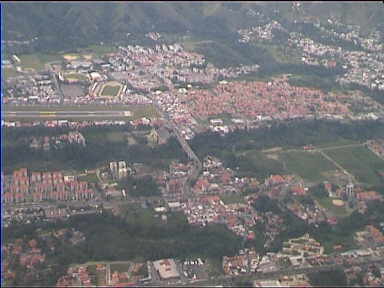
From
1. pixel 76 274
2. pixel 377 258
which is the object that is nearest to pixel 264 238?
pixel 377 258

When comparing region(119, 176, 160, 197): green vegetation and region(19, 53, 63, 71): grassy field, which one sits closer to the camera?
region(119, 176, 160, 197): green vegetation

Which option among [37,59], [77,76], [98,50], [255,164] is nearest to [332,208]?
[255,164]

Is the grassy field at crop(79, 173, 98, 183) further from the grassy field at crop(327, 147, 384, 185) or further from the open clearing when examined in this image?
the open clearing

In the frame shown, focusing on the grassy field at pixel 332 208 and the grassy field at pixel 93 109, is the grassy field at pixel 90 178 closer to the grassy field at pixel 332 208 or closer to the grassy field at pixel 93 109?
the grassy field at pixel 93 109

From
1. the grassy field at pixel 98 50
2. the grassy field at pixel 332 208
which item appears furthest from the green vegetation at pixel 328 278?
the grassy field at pixel 98 50

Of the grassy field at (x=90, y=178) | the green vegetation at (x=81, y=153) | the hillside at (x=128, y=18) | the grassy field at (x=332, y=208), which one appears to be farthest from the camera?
the hillside at (x=128, y=18)

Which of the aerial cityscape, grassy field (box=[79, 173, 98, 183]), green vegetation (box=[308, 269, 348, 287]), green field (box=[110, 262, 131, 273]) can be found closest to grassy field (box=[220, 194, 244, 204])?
the aerial cityscape

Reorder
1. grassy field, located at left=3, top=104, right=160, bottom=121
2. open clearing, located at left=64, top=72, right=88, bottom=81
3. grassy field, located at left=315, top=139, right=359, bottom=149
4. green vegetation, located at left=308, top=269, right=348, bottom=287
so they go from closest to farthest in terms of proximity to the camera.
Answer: green vegetation, located at left=308, top=269, right=348, bottom=287
grassy field, located at left=315, top=139, right=359, bottom=149
grassy field, located at left=3, top=104, right=160, bottom=121
open clearing, located at left=64, top=72, right=88, bottom=81

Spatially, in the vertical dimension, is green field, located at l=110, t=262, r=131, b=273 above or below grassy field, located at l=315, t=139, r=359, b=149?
below
